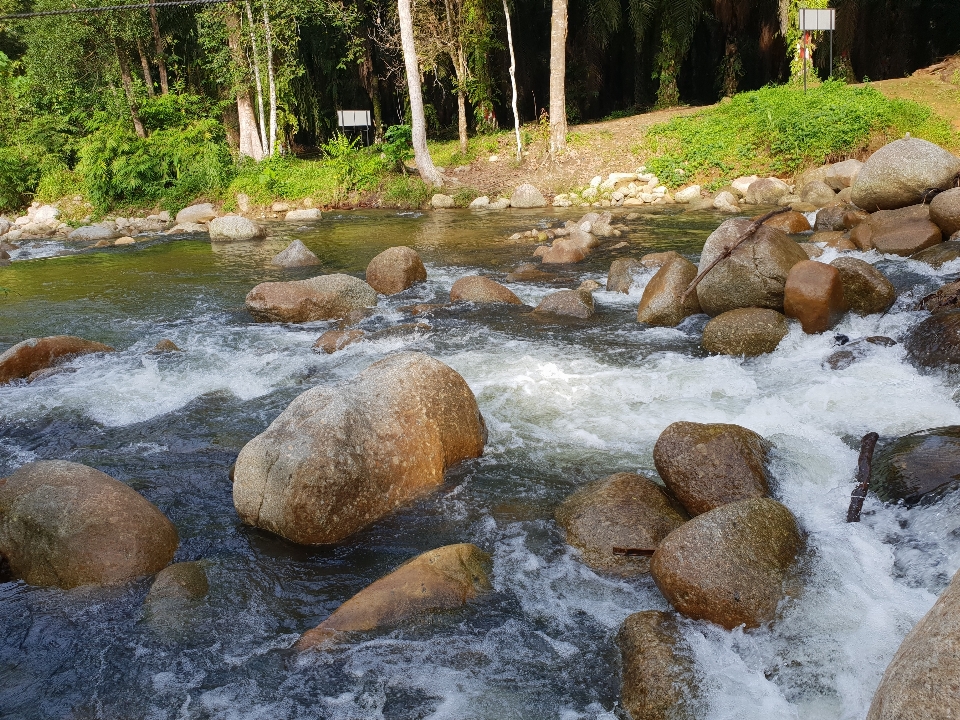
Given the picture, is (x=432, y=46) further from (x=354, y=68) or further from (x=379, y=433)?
(x=379, y=433)

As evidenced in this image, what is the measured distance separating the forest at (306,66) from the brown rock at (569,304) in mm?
13945

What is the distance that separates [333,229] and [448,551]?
50.8 ft

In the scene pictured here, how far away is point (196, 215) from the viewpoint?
2202cm

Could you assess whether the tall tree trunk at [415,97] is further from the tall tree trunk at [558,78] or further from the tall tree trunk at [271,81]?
the tall tree trunk at [271,81]

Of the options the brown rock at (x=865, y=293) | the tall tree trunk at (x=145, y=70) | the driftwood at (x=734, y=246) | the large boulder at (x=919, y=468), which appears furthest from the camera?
the tall tree trunk at (x=145, y=70)

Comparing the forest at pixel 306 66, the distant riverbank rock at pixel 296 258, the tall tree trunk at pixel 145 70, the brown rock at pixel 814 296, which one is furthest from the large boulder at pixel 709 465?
the tall tree trunk at pixel 145 70

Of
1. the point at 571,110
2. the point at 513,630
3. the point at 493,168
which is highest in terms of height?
the point at 571,110

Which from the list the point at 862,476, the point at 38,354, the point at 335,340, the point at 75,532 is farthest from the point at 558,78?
the point at 75,532

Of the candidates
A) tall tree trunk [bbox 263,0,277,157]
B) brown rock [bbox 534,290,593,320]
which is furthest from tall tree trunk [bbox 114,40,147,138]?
brown rock [bbox 534,290,593,320]

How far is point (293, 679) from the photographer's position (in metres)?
3.78

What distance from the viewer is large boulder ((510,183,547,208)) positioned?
20.2 m

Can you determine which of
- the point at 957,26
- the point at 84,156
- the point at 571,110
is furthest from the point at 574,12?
the point at 84,156

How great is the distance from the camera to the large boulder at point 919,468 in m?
4.70

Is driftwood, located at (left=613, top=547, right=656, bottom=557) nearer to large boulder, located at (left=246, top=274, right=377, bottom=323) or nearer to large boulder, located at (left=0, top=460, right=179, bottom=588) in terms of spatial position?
large boulder, located at (left=0, top=460, right=179, bottom=588)
